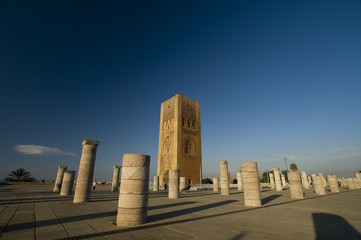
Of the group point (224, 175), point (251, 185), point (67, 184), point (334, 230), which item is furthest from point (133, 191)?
point (224, 175)

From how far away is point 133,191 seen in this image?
5500mm

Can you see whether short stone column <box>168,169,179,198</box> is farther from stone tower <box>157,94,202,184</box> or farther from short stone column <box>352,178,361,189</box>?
short stone column <box>352,178,361,189</box>

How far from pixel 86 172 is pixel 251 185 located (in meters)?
9.52

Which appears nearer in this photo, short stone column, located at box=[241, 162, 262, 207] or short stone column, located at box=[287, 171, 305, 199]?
short stone column, located at box=[241, 162, 262, 207]

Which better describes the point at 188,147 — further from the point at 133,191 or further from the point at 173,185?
the point at 133,191

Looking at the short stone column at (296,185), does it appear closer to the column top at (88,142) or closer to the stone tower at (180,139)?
the column top at (88,142)

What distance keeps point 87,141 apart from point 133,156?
21.4 feet

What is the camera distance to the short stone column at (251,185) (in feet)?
30.1

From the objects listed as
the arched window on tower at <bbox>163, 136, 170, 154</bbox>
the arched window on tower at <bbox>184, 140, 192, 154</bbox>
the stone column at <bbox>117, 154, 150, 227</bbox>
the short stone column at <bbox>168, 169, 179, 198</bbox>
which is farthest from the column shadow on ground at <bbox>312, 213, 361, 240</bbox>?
the arched window on tower at <bbox>163, 136, 170, 154</bbox>

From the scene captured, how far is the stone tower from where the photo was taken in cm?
3331

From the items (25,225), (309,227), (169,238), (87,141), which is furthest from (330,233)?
(87,141)

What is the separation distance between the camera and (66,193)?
14844 millimetres

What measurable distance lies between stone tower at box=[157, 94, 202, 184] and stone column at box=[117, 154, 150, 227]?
27.0 metres

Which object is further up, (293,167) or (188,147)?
(188,147)
